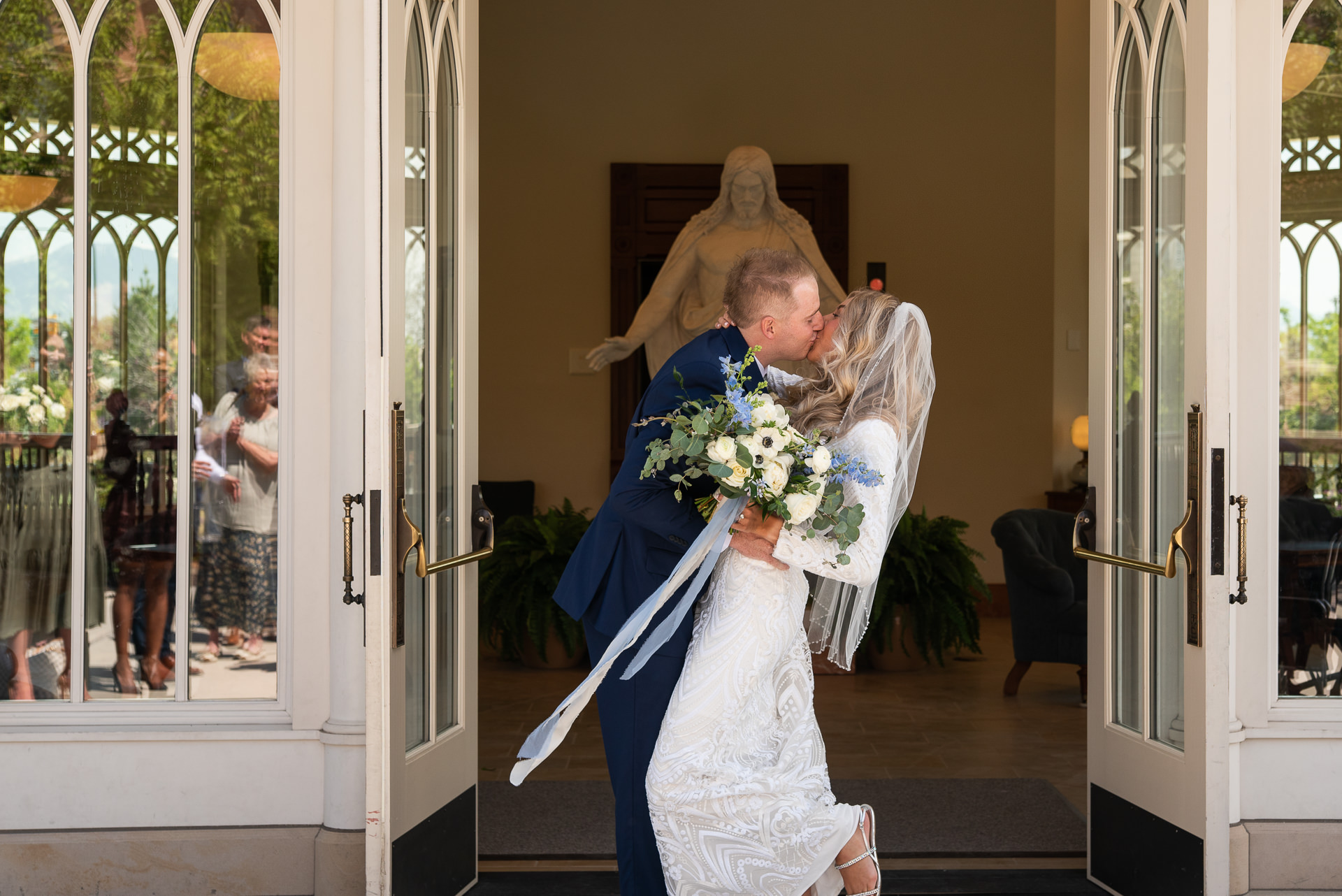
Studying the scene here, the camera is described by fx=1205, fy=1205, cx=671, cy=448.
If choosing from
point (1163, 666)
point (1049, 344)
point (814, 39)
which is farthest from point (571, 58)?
point (1163, 666)

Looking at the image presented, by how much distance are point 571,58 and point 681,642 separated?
727cm

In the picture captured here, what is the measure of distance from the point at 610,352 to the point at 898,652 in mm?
2619

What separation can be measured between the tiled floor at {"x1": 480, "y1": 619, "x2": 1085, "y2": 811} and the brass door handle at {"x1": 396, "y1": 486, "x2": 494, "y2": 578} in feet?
5.11

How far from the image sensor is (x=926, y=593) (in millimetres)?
6582

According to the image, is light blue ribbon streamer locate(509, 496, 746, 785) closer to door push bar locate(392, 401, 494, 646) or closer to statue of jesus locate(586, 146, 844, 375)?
door push bar locate(392, 401, 494, 646)

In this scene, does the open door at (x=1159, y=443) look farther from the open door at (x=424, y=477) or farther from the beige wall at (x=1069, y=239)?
the beige wall at (x=1069, y=239)

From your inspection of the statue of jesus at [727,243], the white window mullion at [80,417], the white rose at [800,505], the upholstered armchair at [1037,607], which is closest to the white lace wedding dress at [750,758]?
the white rose at [800,505]

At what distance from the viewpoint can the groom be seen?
2637mm

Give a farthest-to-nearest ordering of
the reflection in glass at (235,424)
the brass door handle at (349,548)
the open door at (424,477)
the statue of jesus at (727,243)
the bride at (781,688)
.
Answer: the statue of jesus at (727,243)
the reflection in glass at (235,424)
the brass door handle at (349,548)
the open door at (424,477)
the bride at (781,688)

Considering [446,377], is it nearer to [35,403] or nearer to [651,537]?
[651,537]

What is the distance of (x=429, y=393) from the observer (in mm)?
3311

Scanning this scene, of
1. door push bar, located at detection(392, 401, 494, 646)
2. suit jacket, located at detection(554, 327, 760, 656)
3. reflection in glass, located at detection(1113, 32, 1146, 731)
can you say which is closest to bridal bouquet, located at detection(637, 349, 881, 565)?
suit jacket, located at detection(554, 327, 760, 656)

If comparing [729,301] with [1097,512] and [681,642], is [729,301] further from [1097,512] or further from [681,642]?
[1097,512]

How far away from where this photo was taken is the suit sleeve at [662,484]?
2613 mm
